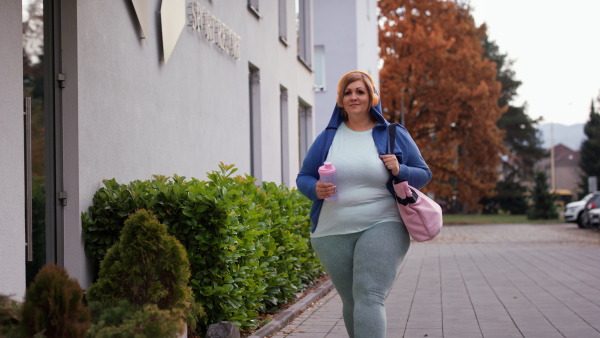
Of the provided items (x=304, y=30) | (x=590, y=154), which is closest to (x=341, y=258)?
(x=304, y=30)

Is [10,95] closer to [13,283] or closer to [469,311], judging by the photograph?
[13,283]

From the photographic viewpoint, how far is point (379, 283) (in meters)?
4.35

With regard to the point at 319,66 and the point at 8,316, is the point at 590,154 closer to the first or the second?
the point at 319,66

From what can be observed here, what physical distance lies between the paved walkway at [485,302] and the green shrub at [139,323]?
3.17 metres

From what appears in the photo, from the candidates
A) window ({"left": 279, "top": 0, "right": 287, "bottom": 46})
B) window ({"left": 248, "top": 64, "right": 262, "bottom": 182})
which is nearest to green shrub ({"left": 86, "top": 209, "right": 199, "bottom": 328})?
window ({"left": 248, "top": 64, "right": 262, "bottom": 182})

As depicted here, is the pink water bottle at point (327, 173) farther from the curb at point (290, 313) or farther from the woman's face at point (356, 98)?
the curb at point (290, 313)

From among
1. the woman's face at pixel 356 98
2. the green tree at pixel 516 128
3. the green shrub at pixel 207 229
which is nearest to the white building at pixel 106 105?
the green shrub at pixel 207 229

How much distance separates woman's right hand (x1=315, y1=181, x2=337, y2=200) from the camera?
4383 mm

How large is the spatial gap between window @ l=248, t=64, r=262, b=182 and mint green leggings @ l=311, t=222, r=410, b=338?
8116 millimetres

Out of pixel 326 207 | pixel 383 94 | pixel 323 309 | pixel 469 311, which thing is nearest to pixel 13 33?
pixel 326 207

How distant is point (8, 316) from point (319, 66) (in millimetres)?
23454

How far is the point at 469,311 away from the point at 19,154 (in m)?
5.26

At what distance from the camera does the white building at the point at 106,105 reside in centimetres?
523

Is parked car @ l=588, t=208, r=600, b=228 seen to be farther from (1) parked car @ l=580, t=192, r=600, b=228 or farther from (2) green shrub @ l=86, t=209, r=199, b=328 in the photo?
(2) green shrub @ l=86, t=209, r=199, b=328
